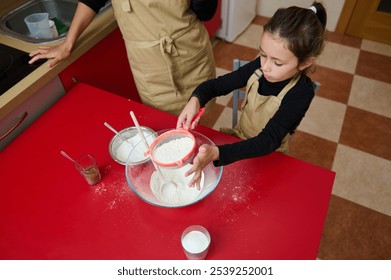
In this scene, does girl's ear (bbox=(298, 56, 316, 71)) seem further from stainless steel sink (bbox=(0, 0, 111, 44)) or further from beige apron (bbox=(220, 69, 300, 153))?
stainless steel sink (bbox=(0, 0, 111, 44))

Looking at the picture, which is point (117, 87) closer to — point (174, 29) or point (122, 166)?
point (174, 29)

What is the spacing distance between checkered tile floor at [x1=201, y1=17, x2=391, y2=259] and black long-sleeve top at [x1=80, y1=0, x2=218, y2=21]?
0.96 metres

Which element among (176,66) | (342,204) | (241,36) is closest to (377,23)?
(241,36)

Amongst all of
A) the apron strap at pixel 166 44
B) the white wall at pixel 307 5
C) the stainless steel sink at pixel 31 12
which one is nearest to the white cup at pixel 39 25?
the stainless steel sink at pixel 31 12

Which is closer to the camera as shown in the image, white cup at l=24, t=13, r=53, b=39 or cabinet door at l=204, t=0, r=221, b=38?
white cup at l=24, t=13, r=53, b=39

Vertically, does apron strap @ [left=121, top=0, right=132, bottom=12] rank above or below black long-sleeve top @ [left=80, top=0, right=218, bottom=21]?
above

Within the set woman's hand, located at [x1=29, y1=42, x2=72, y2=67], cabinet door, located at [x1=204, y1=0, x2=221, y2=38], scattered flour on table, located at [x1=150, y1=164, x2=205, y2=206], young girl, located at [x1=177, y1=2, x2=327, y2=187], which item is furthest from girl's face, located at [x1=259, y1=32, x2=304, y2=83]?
cabinet door, located at [x1=204, y1=0, x2=221, y2=38]

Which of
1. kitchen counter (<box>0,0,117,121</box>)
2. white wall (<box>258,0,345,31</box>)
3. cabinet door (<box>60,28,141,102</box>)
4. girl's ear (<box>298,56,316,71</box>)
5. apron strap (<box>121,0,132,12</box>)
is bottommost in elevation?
white wall (<box>258,0,345,31</box>)

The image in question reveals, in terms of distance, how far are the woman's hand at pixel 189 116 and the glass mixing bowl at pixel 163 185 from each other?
5 centimetres

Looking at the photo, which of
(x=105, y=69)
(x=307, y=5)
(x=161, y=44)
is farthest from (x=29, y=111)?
(x=307, y=5)

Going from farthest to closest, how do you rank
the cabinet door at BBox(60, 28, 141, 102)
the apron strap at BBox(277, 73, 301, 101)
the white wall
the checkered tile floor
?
the white wall → the checkered tile floor → the cabinet door at BBox(60, 28, 141, 102) → the apron strap at BBox(277, 73, 301, 101)

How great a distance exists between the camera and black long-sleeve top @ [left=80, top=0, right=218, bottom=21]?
1.10m

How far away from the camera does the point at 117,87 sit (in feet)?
5.20
